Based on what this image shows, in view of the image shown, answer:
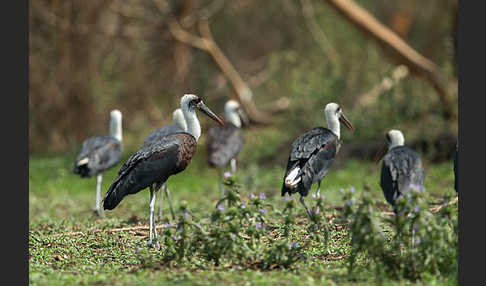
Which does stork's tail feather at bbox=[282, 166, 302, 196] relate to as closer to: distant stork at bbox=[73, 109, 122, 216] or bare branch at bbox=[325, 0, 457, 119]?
distant stork at bbox=[73, 109, 122, 216]

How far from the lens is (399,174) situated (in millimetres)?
6117

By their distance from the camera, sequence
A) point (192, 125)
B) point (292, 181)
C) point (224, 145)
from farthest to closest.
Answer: point (224, 145) → point (192, 125) → point (292, 181)

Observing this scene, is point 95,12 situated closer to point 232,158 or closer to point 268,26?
point 268,26

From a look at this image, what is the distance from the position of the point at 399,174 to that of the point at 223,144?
4.13 m

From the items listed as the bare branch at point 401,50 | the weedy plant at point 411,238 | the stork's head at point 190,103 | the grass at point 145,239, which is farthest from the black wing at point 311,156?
the bare branch at point 401,50

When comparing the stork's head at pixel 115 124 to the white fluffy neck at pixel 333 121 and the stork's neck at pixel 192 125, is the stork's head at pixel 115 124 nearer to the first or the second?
the stork's neck at pixel 192 125

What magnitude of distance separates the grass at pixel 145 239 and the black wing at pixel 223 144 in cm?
61

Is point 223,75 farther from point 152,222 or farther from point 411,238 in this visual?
point 411,238

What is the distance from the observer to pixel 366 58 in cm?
1580

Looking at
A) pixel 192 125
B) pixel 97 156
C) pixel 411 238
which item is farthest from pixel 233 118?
pixel 411 238

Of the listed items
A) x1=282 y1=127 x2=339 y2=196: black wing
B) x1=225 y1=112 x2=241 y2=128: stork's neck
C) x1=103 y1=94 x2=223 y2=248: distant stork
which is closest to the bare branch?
x1=225 y1=112 x2=241 y2=128: stork's neck

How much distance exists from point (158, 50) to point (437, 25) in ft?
22.7

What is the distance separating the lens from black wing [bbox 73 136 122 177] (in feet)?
28.6
